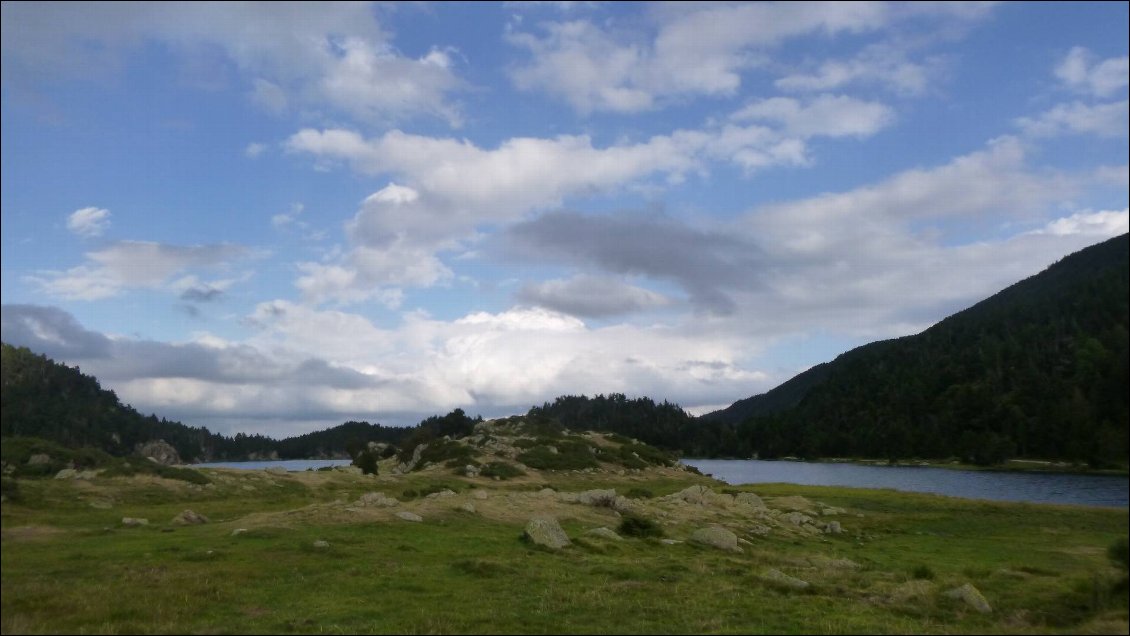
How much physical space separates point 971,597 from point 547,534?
65.2ft

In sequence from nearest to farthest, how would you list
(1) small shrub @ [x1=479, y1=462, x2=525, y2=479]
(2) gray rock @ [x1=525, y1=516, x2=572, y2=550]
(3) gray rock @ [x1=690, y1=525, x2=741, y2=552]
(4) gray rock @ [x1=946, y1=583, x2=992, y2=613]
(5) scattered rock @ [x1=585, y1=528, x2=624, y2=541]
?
(4) gray rock @ [x1=946, y1=583, x2=992, y2=613] < (2) gray rock @ [x1=525, y1=516, x2=572, y2=550] < (5) scattered rock @ [x1=585, y1=528, x2=624, y2=541] < (3) gray rock @ [x1=690, y1=525, x2=741, y2=552] < (1) small shrub @ [x1=479, y1=462, x2=525, y2=479]

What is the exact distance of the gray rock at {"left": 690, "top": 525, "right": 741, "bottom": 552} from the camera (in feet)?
135

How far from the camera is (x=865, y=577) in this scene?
31.3m

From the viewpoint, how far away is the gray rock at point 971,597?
2392 cm

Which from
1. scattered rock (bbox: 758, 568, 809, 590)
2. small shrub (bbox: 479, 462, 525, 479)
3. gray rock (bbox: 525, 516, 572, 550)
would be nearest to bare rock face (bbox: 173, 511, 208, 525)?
gray rock (bbox: 525, 516, 572, 550)

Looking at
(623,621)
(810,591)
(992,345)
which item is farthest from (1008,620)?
(992,345)

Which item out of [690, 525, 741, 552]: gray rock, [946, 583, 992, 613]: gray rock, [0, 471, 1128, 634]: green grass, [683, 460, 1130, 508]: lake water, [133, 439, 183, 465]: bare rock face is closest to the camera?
[0, 471, 1128, 634]: green grass

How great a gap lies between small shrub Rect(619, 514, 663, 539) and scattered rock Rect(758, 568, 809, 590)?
592 inches

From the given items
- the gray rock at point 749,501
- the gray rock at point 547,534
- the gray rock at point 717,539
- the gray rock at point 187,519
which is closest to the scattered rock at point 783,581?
the gray rock at point 547,534

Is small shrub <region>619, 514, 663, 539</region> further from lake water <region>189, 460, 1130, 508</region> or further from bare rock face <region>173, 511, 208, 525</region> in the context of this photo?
lake water <region>189, 460, 1130, 508</region>

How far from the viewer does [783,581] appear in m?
27.7

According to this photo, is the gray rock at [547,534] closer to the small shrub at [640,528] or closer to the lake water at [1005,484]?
the small shrub at [640,528]

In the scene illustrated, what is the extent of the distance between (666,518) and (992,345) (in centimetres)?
2596

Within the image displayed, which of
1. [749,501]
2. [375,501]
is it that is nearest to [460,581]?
[375,501]
